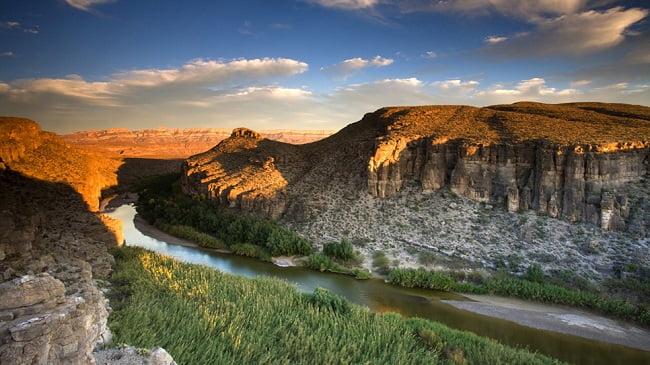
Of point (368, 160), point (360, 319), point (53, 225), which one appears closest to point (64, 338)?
point (360, 319)

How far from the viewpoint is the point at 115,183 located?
6750 centimetres

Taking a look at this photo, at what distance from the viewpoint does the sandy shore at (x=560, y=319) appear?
18969 mm

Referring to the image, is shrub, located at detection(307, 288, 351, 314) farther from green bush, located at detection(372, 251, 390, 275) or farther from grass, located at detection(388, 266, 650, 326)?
green bush, located at detection(372, 251, 390, 275)

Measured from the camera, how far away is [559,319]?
2081 cm

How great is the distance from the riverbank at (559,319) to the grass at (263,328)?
5.53 m

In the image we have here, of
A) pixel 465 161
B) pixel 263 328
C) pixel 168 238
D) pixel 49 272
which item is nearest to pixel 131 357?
pixel 263 328

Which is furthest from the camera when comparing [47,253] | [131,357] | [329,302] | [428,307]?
[428,307]

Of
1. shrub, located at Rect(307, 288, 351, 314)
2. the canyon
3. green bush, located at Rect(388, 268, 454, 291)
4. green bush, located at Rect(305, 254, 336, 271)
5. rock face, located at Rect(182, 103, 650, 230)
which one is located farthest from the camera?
green bush, located at Rect(305, 254, 336, 271)

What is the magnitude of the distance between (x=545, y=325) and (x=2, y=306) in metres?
23.3

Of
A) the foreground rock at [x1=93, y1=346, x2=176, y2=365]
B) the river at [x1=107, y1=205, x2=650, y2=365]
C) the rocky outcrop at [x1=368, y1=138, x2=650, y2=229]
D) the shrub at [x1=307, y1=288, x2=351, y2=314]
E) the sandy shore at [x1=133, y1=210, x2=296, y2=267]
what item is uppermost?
the rocky outcrop at [x1=368, y1=138, x2=650, y2=229]

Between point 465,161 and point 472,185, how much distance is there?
236 centimetres

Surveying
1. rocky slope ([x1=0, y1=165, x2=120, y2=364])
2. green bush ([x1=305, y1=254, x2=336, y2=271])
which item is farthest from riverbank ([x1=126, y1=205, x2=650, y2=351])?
rocky slope ([x1=0, y1=165, x2=120, y2=364])

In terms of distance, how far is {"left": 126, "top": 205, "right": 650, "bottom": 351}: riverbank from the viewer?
19.0m

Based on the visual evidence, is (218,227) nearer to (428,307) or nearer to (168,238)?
(168,238)
